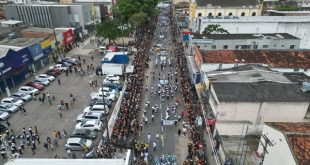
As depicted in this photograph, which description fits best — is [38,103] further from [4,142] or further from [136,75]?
[136,75]

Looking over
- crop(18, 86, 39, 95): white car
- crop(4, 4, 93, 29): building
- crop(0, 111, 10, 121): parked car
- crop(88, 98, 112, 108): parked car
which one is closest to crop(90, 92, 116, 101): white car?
crop(88, 98, 112, 108): parked car

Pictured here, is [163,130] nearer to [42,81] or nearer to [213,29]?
[42,81]

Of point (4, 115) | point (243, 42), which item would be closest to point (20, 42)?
point (4, 115)

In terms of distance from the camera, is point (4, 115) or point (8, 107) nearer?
point (4, 115)

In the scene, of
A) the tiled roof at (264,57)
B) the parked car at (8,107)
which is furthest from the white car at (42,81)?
the tiled roof at (264,57)

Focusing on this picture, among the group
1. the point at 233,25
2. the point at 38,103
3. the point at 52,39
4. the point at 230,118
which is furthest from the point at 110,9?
the point at 230,118

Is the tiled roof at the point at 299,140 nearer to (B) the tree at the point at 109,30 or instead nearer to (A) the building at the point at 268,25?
(A) the building at the point at 268,25
